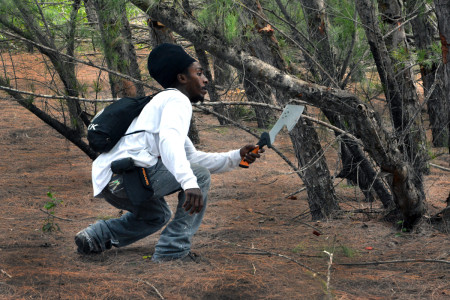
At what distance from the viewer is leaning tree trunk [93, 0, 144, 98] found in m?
5.94

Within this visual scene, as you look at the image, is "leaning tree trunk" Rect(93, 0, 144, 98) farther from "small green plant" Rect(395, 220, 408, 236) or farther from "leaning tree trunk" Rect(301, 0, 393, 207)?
"small green plant" Rect(395, 220, 408, 236)

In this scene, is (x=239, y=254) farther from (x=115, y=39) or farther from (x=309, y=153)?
(x=115, y=39)

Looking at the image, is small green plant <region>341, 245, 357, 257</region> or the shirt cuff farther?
small green plant <region>341, 245, 357, 257</region>

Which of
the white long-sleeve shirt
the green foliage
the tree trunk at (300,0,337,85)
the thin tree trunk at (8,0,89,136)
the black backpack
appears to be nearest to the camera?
the white long-sleeve shirt

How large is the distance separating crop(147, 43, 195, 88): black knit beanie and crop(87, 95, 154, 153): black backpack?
31cm

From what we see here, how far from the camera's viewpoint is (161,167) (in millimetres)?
3838

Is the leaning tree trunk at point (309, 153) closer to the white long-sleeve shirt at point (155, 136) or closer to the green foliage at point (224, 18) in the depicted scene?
the green foliage at point (224, 18)

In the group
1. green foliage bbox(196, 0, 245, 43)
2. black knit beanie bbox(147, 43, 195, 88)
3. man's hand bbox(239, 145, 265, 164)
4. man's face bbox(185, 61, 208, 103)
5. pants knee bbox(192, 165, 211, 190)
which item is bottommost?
pants knee bbox(192, 165, 211, 190)

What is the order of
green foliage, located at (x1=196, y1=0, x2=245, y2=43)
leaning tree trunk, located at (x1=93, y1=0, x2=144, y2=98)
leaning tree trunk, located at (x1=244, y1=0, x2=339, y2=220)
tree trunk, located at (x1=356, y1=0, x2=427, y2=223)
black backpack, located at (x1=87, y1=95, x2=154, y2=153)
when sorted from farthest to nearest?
leaning tree trunk, located at (x1=93, y1=0, x2=144, y2=98) → leaning tree trunk, located at (x1=244, y1=0, x2=339, y2=220) → tree trunk, located at (x1=356, y1=0, x2=427, y2=223) → green foliage, located at (x1=196, y1=0, x2=245, y2=43) → black backpack, located at (x1=87, y1=95, x2=154, y2=153)

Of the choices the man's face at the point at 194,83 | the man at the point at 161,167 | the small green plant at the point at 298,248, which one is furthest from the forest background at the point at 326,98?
the man's face at the point at 194,83

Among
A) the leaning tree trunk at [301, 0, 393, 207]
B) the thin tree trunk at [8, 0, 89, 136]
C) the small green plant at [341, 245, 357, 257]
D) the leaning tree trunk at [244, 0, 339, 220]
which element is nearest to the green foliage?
the leaning tree trunk at [244, 0, 339, 220]

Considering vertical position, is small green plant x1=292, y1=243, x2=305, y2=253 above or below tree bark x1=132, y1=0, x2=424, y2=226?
below

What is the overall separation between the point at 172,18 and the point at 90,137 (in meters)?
1.42

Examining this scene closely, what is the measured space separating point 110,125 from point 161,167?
0.44 metres
